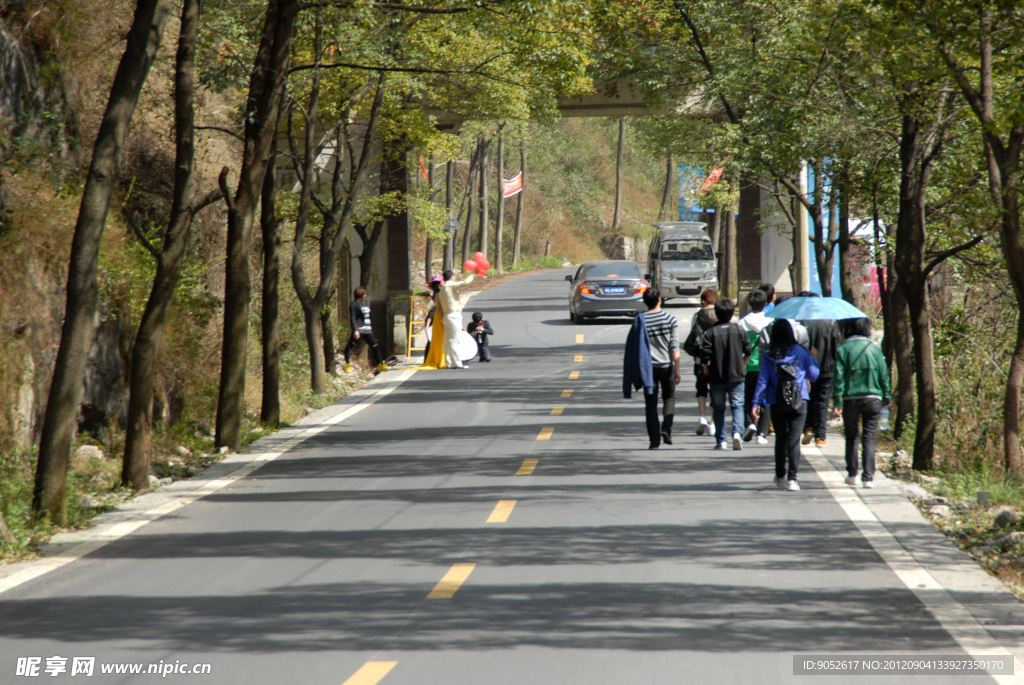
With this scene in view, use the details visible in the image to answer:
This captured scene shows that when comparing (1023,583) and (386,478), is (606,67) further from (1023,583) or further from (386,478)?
(1023,583)

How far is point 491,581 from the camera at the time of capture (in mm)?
7582

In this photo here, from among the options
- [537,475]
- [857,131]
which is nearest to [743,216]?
[857,131]

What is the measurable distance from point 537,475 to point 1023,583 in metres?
5.31

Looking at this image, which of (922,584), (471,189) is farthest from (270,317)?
(471,189)

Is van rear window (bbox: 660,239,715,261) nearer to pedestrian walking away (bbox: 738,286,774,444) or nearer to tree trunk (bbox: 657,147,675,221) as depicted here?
pedestrian walking away (bbox: 738,286,774,444)

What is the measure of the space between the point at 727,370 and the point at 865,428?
245 centimetres

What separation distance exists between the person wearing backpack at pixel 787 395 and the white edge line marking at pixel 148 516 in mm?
5786

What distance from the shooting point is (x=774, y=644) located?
6066 mm

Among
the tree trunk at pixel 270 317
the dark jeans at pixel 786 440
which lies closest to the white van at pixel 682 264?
the tree trunk at pixel 270 317

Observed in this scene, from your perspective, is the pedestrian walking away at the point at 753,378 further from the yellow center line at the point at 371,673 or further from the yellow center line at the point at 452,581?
the yellow center line at the point at 371,673

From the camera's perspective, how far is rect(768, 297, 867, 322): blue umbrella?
1391 cm

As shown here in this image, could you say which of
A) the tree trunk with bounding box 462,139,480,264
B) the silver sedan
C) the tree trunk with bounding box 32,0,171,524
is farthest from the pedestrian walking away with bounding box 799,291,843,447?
the tree trunk with bounding box 462,139,480,264

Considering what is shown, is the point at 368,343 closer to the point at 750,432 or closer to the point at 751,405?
the point at 750,432

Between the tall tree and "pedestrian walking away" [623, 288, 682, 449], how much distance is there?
17.5 ft
